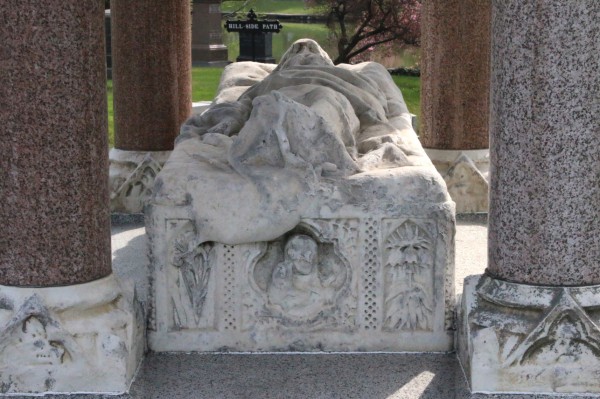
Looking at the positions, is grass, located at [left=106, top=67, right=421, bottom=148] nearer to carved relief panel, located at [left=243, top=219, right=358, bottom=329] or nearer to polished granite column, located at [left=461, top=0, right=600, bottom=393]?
carved relief panel, located at [left=243, top=219, right=358, bottom=329]

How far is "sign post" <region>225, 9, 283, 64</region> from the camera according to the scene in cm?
1780

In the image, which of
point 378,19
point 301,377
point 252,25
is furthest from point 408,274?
point 252,25

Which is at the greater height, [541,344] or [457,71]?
[457,71]

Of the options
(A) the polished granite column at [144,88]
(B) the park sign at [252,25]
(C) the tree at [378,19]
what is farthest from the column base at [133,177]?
(B) the park sign at [252,25]

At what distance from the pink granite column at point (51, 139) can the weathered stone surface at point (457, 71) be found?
4.13m

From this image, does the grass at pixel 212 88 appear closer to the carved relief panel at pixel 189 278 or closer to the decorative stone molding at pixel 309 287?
the decorative stone molding at pixel 309 287

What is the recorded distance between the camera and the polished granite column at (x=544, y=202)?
16.0ft

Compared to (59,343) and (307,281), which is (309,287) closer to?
(307,281)

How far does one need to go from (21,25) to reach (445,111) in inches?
182

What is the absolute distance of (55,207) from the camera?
5012mm

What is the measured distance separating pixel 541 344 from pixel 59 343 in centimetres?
214

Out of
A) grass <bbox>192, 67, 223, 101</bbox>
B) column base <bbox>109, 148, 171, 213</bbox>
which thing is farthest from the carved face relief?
grass <bbox>192, 67, 223, 101</bbox>

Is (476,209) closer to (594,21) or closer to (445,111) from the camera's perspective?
(445,111)

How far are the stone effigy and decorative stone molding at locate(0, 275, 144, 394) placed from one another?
60 cm
